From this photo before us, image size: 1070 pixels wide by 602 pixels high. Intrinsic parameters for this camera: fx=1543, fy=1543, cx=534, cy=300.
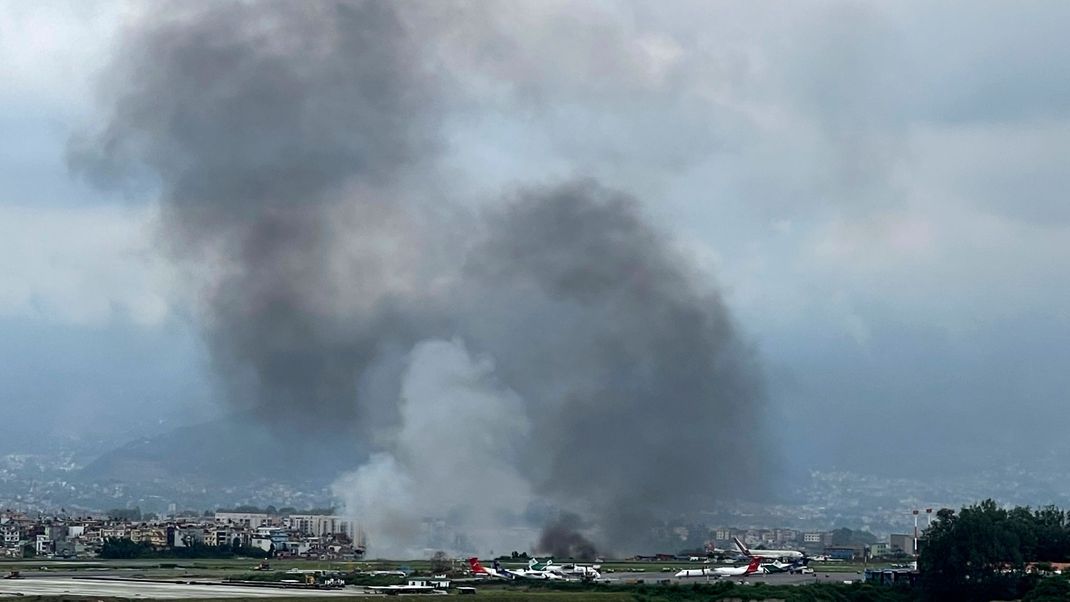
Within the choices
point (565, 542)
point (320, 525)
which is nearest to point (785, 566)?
point (565, 542)

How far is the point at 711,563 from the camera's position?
10669cm

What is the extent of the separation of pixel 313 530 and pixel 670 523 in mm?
45083

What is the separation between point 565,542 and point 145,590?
51.9 metres

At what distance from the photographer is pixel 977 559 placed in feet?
258

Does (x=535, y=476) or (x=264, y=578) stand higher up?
(x=535, y=476)

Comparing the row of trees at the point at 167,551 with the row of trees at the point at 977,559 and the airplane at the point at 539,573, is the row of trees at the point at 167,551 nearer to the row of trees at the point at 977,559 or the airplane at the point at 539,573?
the airplane at the point at 539,573

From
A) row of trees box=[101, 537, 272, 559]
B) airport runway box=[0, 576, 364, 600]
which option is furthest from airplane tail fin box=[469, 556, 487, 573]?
row of trees box=[101, 537, 272, 559]

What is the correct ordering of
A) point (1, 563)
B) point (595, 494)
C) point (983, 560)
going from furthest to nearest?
point (595, 494) < point (1, 563) < point (983, 560)

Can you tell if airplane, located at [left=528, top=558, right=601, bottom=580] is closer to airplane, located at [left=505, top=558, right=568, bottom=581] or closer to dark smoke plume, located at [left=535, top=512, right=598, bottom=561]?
airplane, located at [left=505, top=558, right=568, bottom=581]

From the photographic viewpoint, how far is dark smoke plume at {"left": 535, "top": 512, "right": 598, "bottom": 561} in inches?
4675

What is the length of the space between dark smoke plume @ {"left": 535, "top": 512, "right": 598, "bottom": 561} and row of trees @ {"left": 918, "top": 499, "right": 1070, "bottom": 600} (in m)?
39.4

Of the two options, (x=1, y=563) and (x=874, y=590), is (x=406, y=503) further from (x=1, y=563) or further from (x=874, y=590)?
(x=874, y=590)

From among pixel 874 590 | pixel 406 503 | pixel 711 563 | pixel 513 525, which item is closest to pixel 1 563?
pixel 406 503

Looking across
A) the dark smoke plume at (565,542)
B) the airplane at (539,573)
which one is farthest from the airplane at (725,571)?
the dark smoke plume at (565,542)
